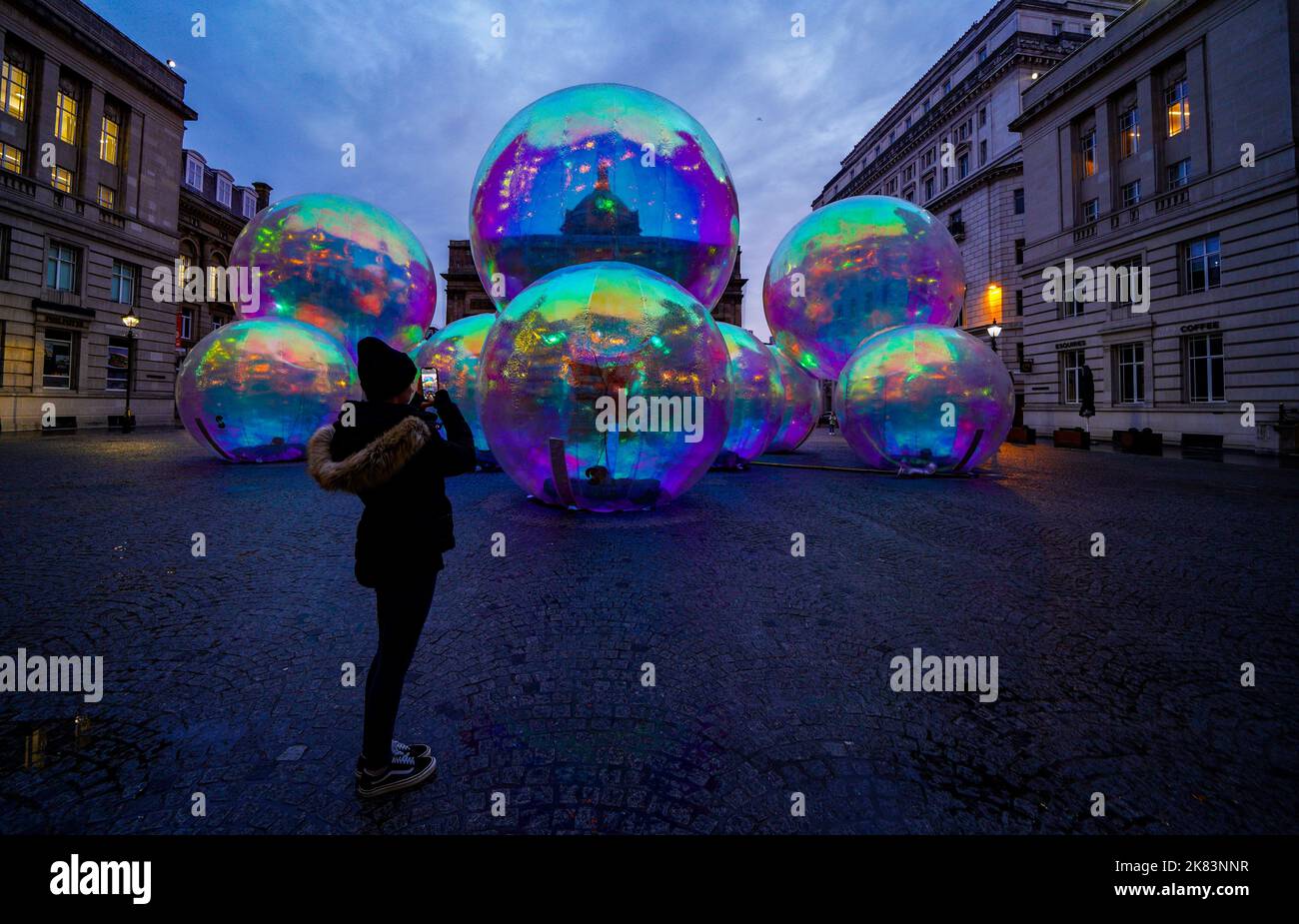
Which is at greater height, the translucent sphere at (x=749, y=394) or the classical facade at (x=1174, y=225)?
the classical facade at (x=1174, y=225)

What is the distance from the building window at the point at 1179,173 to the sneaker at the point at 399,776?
34.3 meters

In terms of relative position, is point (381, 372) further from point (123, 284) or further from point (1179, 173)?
point (123, 284)

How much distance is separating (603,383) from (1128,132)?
35201 millimetres

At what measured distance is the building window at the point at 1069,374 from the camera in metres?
28.3

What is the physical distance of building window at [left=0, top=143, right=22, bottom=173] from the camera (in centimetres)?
2556

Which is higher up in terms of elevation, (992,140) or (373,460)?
(992,140)

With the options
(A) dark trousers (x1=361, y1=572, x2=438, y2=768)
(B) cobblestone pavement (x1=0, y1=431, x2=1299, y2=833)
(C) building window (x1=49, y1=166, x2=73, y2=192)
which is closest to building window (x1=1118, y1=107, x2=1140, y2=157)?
(B) cobblestone pavement (x1=0, y1=431, x2=1299, y2=833)

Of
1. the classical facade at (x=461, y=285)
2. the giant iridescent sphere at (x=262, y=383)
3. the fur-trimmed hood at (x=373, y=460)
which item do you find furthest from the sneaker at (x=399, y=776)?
the classical facade at (x=461, y=285)

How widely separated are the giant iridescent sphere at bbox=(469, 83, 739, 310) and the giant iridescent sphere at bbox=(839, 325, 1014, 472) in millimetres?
A: 4200

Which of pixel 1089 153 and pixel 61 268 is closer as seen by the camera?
pixel 61 268

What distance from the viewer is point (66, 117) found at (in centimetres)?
2839

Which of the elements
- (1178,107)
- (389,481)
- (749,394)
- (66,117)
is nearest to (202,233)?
(66,117)

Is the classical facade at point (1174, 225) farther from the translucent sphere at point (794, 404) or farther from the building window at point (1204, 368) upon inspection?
the translucent sphere at point (794, 404)
